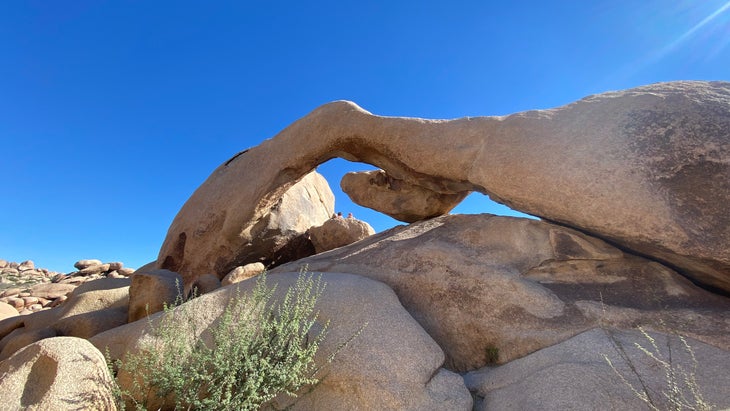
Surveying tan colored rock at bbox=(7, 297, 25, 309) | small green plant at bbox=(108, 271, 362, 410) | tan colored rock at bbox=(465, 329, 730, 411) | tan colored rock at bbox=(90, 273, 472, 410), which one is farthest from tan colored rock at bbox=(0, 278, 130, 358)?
tan colored rock at bbox=(7, 297, 25, 309)

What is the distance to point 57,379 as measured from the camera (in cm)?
295

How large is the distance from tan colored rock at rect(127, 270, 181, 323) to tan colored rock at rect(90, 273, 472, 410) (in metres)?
1.77

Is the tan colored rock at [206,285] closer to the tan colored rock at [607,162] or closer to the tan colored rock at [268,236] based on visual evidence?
the tan colored rock at [268,236]

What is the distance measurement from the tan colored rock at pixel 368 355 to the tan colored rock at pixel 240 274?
4.57ft

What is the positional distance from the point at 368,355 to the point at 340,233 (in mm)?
4480

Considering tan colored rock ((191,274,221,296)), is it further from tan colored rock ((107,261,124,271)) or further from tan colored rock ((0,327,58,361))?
tan colored rock ((107,261,124,271))

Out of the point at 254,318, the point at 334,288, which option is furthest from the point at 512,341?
the point at 254,318

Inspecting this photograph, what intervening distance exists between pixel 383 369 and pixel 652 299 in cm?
307

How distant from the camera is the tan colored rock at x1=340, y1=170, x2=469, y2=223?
288 inches

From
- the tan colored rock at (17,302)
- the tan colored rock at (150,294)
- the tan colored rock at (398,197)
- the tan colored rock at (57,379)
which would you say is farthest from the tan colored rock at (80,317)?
the tan colored rock at (17,302)

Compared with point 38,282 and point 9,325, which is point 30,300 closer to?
point 9,325

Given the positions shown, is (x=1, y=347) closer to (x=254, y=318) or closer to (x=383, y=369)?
(x=254, y=318)

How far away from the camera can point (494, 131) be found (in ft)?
18.3

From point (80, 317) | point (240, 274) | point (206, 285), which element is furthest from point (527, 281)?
point (80, 317)
